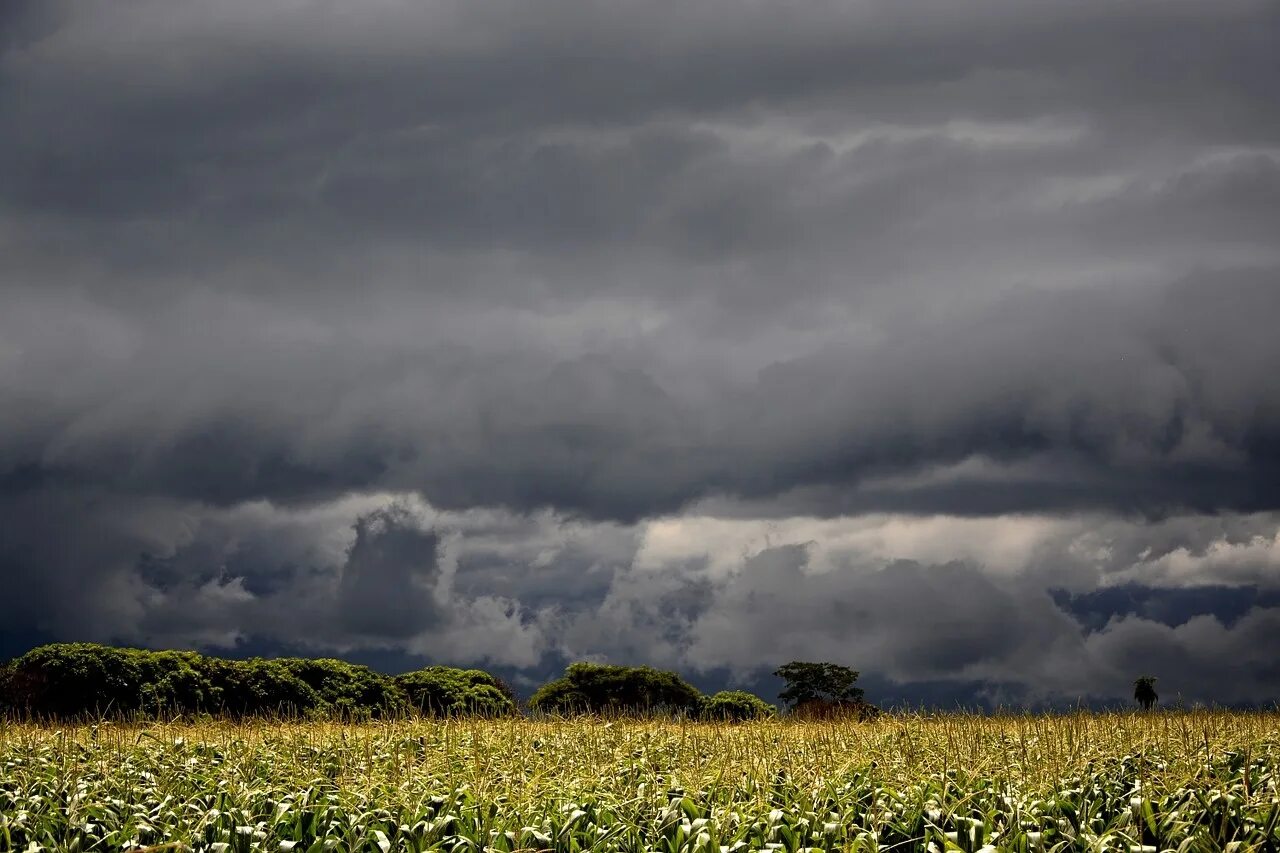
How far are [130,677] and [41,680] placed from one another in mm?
1961

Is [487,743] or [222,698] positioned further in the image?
[222,698]

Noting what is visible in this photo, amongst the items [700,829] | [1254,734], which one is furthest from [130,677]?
[1254,734]

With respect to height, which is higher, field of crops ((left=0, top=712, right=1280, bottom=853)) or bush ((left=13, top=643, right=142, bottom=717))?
bush ((left=13, top=643, right=142, bottom=717))

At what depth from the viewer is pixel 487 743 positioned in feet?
57.6

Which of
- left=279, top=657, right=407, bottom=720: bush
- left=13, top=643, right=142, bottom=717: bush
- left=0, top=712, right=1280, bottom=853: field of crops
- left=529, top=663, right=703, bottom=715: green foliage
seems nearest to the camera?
left=0, top=712, right=1280, bottom=853: field of crops

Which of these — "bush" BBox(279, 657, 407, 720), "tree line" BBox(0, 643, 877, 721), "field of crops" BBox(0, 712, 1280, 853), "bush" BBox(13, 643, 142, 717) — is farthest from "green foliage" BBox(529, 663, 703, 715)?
"field of crops" BBox(0, 712, 1280, 853)

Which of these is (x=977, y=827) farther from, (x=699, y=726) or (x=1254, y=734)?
(x=699, y=726)

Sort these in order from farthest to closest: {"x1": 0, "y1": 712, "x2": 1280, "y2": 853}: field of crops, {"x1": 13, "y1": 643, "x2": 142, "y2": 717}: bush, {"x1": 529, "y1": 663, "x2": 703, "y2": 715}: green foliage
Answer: {"x1": 529, "y1": 663, "x2": 703, "y2": 715}: green foliage, {"x1": 13, "y1": 643, "x2": 142, "y2": 717}: bush, {"x1": 0, "y1": 712, "x2": 1280, "y2": 853}: field of crops

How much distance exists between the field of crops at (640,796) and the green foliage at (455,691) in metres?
12.8

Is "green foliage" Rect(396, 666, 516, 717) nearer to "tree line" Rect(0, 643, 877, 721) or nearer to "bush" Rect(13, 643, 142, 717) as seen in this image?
"tree line" Rect(0, 643, 877, 721)

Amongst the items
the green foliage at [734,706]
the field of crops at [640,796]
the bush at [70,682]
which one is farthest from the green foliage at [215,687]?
the field of crops at [640,796]

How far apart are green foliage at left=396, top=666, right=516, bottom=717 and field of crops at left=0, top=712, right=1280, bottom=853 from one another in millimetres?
12833

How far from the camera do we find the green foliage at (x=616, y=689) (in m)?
31.7

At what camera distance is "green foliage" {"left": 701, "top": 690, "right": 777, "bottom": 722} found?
30547 mm
